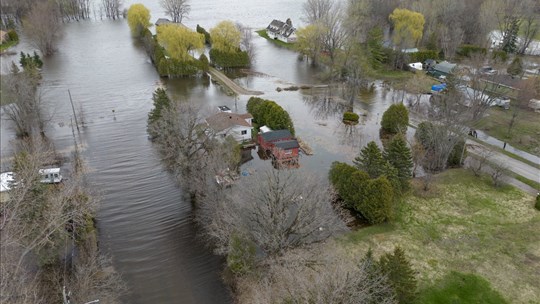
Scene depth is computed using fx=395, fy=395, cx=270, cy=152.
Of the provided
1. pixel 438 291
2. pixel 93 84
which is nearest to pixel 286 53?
pixel 93 84

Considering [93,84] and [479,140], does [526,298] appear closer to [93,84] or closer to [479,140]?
[479,140]

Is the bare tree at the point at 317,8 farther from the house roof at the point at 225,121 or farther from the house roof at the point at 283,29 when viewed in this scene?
the house roof at the point at 225,121

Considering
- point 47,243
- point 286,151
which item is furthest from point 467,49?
point 47,243

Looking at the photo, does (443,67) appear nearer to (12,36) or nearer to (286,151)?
(286,151)

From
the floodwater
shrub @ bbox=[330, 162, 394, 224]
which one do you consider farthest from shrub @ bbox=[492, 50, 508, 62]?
→ shrub @ bbox=[330, 162, 394, 224]

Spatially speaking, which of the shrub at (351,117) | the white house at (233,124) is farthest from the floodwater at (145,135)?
the white house at (233,124)
